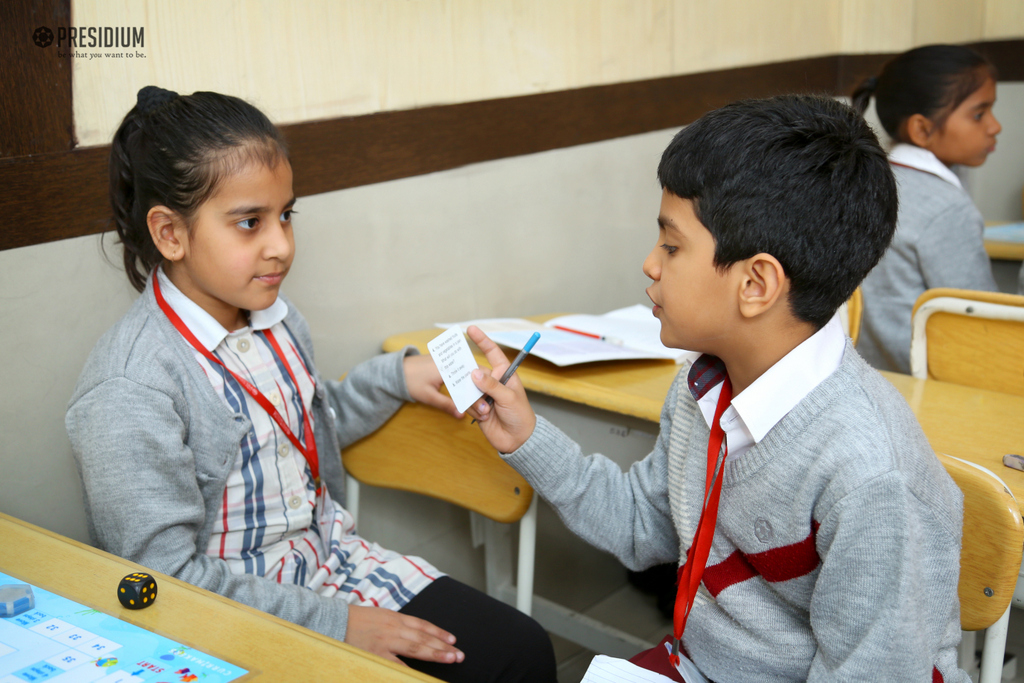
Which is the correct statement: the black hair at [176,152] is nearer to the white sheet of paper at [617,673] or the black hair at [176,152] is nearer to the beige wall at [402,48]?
the beige wall at [402,48]

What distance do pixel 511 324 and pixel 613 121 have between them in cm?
82

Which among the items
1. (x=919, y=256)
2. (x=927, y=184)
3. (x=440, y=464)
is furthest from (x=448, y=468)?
(x=927, y=184)

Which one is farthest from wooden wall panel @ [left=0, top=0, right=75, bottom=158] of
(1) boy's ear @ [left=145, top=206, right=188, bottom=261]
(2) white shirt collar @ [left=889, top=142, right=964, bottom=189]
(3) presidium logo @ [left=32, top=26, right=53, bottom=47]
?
(2) white shirt collar @ [left=889, top=142, right=964, bottom=189]

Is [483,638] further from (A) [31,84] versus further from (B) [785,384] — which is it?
(A) [31,84]

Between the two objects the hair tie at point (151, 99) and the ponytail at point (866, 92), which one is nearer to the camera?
the hair tie at point (151, 99)

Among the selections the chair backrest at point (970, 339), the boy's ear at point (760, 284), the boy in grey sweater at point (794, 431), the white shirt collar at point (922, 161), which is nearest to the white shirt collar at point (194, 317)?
the boy in grey sweater at point (794, 431)

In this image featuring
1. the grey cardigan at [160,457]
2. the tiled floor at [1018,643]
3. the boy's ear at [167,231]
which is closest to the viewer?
the grey cardigan at [160,457]

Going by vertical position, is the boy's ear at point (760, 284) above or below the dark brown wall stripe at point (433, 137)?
below

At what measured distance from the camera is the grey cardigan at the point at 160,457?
1.19 meters

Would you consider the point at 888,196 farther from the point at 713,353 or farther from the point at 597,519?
the point at 597,519

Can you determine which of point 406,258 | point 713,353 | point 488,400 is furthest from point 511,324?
point 713,353

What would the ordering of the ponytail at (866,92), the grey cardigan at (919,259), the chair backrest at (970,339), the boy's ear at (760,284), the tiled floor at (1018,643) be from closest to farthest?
the boy's ear at (760,284)
the chair backrest at (970,339)
the tiled floor at (1018,643)
the grey cardigan at (919,259)
the ponytail at (866,92)

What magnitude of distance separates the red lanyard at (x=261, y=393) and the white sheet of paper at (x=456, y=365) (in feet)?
1.06

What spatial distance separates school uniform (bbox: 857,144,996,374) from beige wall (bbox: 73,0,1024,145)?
2.45 feet
